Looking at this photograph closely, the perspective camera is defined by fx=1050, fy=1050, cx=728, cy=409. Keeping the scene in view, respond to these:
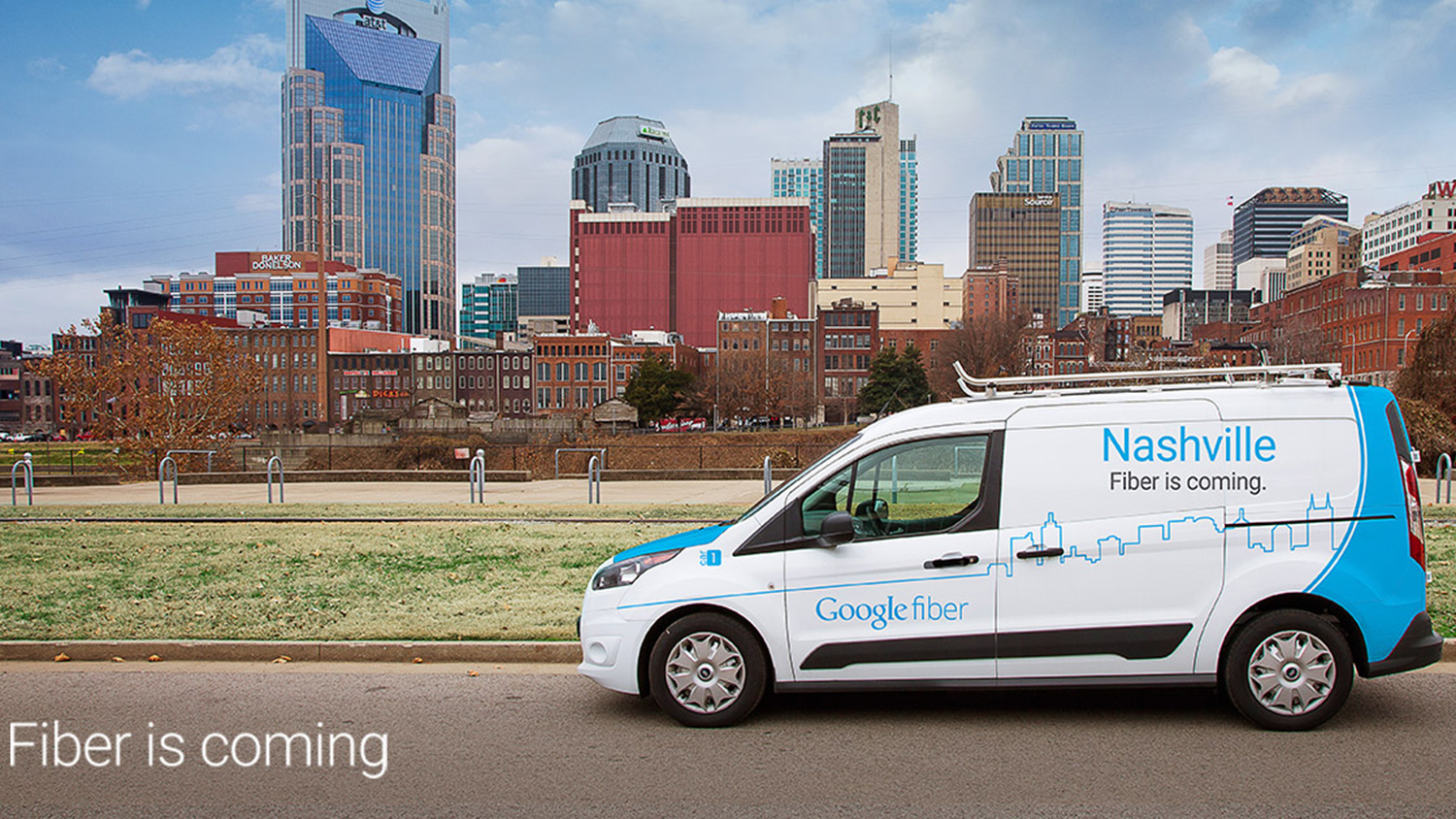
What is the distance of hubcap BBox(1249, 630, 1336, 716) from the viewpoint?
6.13 metres

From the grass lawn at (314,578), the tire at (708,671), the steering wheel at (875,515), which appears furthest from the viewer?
the grass lawn at (314,578)

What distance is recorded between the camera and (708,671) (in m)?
6.36

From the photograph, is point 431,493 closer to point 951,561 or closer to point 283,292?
point 951,561

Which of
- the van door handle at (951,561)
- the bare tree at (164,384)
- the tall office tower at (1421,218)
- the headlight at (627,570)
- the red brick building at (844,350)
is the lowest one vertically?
the headlight at (627,570)

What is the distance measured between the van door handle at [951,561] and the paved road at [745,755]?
101cm

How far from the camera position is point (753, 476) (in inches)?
1281

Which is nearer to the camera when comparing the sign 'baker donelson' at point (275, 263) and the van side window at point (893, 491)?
the van side window at point (893, 491)

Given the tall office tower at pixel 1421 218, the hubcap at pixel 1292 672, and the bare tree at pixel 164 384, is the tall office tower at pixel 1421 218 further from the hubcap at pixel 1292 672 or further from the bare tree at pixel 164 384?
the hubcap at pixel 1292 672

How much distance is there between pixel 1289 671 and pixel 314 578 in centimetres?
963

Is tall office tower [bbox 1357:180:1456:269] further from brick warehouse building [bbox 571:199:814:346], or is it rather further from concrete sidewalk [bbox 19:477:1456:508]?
concrete sidewalk [bbox 19:477:1456:508]

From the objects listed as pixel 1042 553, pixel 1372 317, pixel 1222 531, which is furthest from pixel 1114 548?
pixel 1372 317

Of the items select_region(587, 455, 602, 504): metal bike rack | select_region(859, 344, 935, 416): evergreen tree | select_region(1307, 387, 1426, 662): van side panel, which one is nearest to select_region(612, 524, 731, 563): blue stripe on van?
select_region(1307, 387, 1426, 662): van side panel

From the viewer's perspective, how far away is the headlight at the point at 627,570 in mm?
6508

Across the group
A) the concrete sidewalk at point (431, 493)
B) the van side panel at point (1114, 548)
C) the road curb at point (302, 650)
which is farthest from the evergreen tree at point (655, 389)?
the van side panel at point (1114, 548)
